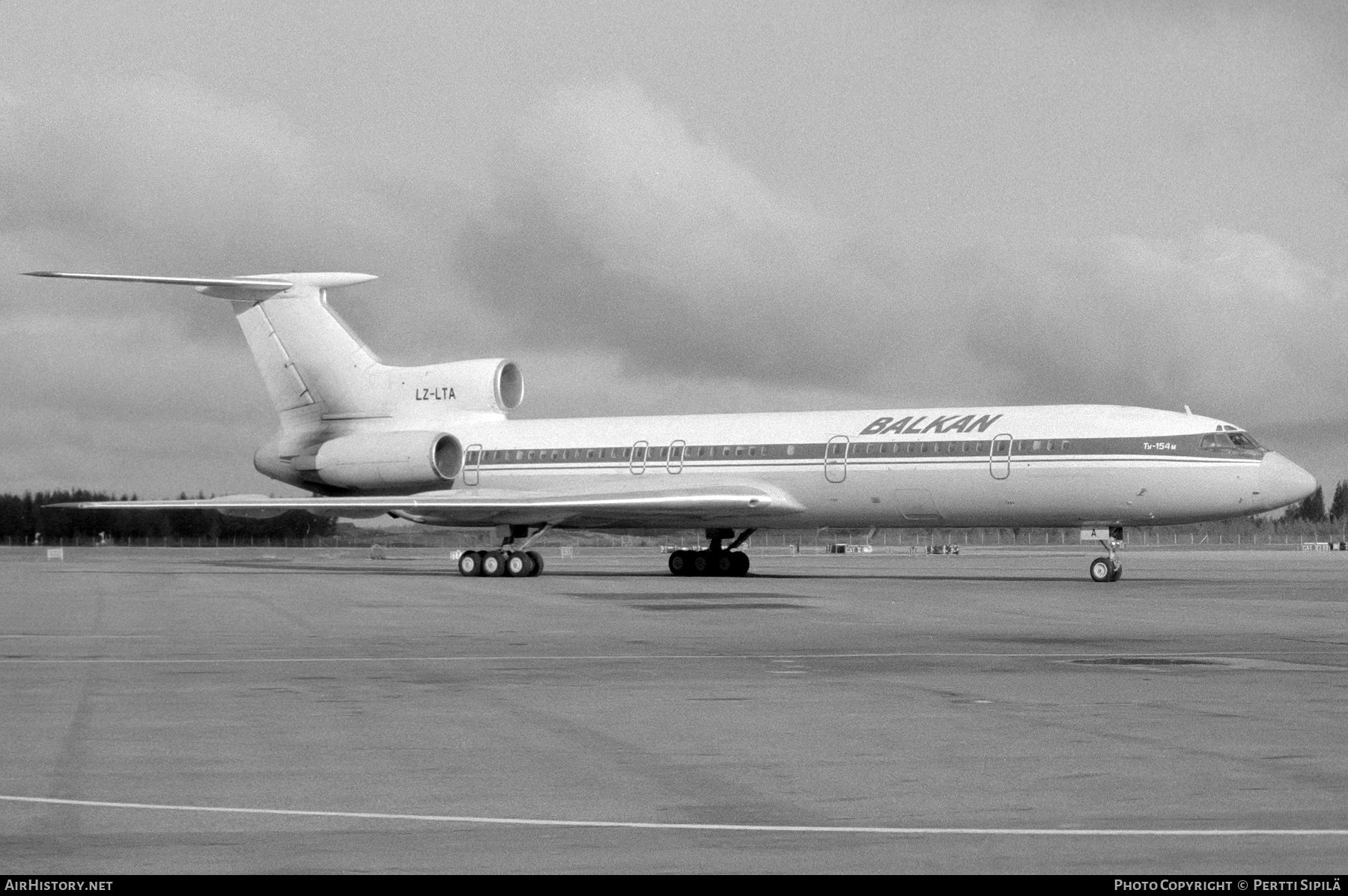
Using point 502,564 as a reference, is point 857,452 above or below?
above

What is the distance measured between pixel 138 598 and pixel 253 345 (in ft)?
65.8

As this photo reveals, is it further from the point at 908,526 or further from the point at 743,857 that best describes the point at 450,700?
the point at 908,526

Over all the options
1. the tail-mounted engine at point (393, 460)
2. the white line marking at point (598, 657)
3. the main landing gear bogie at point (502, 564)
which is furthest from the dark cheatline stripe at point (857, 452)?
the white line marking at point (598, 657)

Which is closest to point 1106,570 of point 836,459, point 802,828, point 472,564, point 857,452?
point 857,452

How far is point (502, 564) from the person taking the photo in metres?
43.0

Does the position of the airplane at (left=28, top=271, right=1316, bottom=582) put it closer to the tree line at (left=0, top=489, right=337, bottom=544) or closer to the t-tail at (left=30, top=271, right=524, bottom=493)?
the t-tail at (left=30, top=271, right=524, bottom=493)

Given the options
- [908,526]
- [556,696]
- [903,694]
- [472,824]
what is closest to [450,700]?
[556,696]

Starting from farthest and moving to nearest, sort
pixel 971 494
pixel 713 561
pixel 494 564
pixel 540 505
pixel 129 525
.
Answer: pixel 129 525 < pixel 713 561 < pixel 494 564 < pixel 540 505 < pixel 971 494

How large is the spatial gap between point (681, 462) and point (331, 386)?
11.8 metres

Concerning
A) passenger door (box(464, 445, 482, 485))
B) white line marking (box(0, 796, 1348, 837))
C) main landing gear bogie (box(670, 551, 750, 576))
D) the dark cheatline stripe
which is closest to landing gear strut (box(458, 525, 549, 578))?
the dark cheatline stripe

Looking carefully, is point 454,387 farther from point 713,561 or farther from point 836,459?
point 836,459

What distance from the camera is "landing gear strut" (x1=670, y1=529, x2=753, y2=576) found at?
44.2 m
